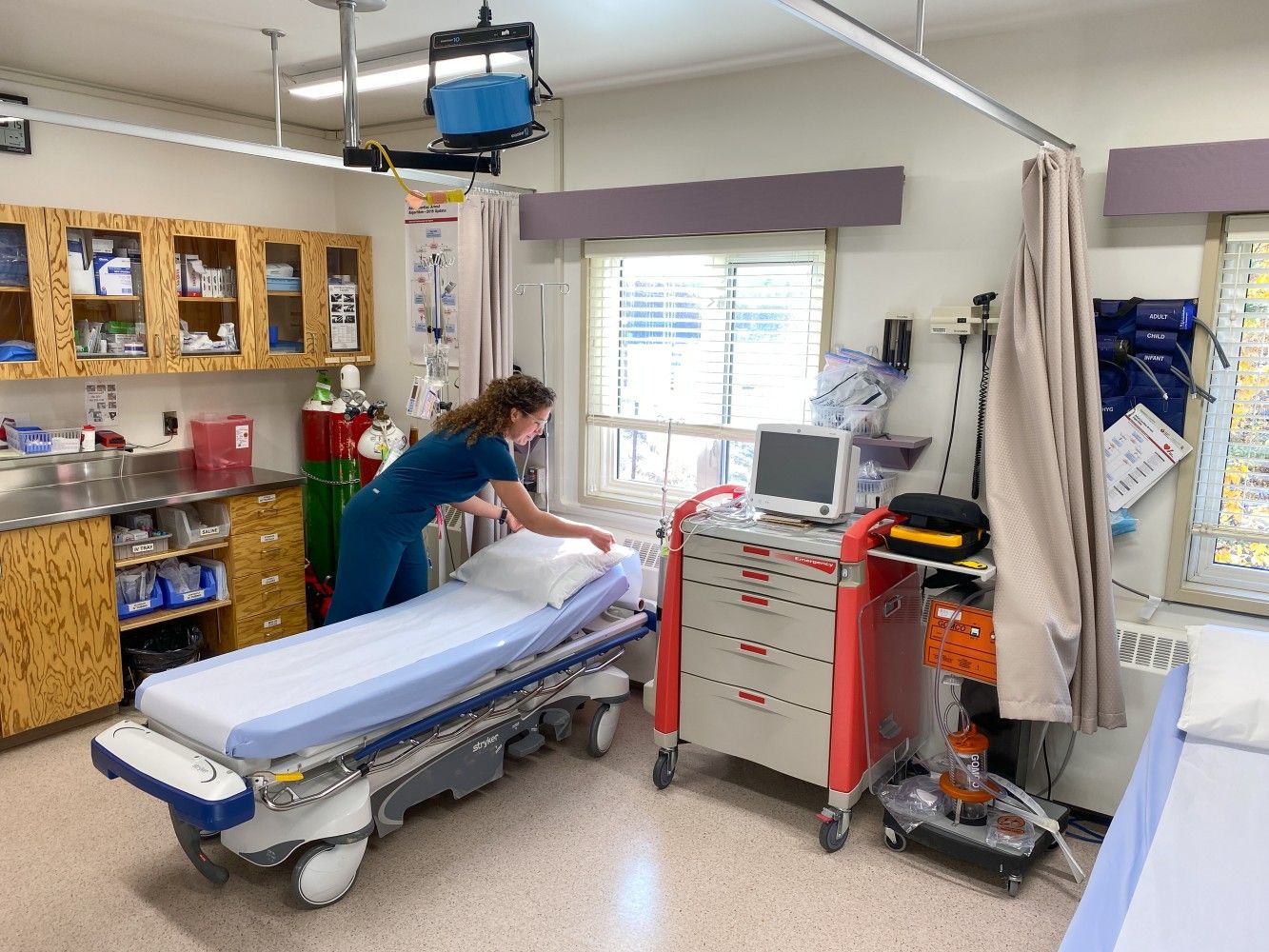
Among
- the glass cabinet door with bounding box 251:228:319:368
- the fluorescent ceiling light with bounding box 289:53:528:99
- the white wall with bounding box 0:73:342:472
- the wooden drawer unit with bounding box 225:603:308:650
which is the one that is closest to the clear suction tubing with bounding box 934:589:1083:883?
the fluorescent ceiling light with bounding box 289:53:528:99

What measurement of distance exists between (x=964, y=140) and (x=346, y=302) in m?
3.29

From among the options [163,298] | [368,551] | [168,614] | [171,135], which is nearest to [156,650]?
[168,614]

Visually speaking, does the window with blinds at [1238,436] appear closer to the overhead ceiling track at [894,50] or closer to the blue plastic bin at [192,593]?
the overhead ceiling track at [894,50]

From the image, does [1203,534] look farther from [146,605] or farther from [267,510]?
[146,605]

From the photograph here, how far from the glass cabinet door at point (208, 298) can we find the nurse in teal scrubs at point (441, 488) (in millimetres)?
1489

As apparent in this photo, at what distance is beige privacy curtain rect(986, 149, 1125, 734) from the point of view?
2.71 metres

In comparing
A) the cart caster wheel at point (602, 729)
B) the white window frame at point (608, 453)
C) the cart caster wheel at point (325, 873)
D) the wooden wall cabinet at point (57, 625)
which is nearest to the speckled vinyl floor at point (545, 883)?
the cart caster wheel at point (325, 873)

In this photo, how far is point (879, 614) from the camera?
3.04 metres

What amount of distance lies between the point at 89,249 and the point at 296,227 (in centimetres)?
131

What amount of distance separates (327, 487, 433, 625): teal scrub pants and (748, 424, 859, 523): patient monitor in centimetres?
130

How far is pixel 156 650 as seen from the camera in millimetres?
4043

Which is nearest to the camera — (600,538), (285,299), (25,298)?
(600,538)

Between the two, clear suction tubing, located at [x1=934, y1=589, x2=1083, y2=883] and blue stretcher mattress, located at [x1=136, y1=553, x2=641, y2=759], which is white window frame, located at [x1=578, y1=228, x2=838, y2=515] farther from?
clear suction tubing, located at [x1=934, y1=589, x2=1083, y2=883]

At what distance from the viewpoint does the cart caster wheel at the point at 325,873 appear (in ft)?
8.46
